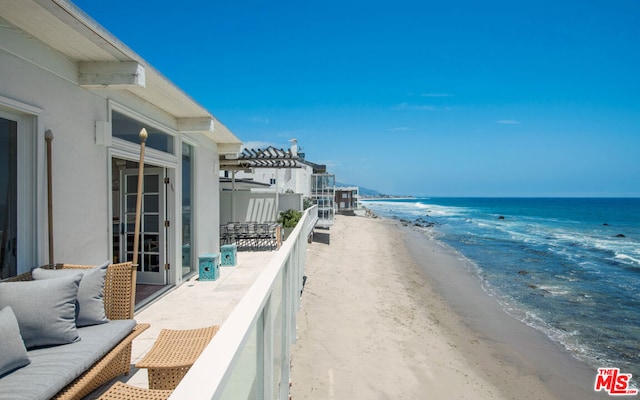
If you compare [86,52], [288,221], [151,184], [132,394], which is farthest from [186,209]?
[288,221]

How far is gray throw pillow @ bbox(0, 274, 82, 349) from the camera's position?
2281mm

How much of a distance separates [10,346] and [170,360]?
87 cm

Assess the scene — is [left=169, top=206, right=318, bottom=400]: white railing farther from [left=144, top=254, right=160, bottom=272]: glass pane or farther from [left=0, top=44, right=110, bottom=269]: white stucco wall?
[left=144, top=254, right=160, bottom=272]: glass pane

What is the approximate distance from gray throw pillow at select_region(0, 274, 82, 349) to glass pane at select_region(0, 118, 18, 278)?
0.61 metres

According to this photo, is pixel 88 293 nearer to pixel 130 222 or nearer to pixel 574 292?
pixel 130 222

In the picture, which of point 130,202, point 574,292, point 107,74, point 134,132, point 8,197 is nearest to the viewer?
point 8,197

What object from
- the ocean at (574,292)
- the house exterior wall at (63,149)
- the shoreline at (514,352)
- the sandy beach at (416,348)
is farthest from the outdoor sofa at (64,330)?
the ocean at (574,292)

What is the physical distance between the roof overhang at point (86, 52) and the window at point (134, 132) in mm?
317

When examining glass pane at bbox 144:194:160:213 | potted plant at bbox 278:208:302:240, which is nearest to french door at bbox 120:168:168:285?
glass pane at bbox 144:194:160:213

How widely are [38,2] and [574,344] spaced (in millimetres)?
9271

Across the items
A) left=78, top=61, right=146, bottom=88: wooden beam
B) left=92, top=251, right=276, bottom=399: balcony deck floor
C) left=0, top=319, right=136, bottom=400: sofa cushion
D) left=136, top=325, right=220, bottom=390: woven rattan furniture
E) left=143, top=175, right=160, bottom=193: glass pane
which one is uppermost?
left=78, top=61, right=146, bottom=88: wooden beam

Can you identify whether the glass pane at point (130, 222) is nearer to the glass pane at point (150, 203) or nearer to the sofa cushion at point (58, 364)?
the glass pane at point (150, 203)

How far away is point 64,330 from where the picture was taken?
7.78 feet

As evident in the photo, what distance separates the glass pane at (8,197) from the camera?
2785 mm
